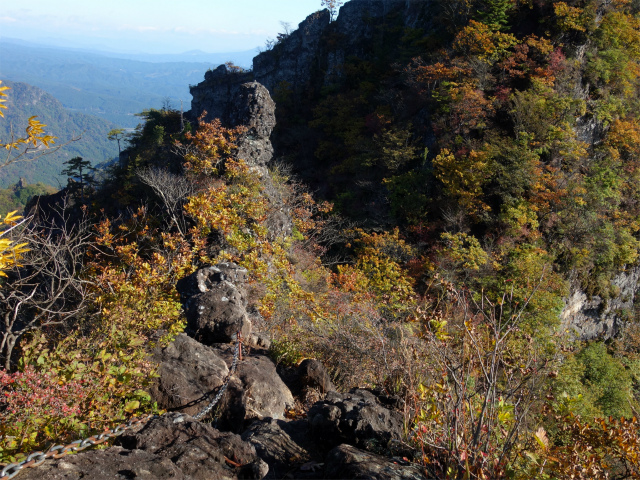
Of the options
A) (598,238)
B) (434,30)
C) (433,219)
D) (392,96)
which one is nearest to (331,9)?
(434,30)

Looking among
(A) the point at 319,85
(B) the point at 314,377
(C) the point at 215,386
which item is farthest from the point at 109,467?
(A) the point at 319,85

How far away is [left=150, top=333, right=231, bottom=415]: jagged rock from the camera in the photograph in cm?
398

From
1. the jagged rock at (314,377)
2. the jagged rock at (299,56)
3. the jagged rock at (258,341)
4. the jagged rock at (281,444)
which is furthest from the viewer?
the jagged rock at (299,56)

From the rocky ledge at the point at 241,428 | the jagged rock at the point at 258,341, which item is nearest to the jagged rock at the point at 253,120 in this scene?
the jagged rock at the point at 258,341

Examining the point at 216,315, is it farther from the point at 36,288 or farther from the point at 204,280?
the point at 36,288

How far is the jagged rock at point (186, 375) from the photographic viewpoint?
3977 millimetres

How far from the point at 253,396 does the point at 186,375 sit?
761mm

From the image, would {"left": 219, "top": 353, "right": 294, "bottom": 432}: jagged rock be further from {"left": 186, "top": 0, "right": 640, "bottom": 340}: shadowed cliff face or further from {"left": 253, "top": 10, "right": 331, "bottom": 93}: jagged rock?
{"left": 253, "top": 10, "right": 331, "bottom": 93}: jagged rock

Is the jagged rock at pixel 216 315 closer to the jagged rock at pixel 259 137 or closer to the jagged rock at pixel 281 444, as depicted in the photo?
the jagged rock at pixel 281 444

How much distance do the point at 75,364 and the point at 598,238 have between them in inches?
746

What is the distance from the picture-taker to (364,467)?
2.60 metres

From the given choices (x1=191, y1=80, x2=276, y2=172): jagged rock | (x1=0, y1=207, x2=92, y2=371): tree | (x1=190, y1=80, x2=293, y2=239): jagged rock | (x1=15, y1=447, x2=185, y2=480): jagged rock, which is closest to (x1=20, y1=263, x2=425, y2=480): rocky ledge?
(x1=15, y1=447, x2=185, y2=480): jagged rock

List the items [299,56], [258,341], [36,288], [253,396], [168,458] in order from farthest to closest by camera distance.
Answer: [299,56] < [258,341] < [36,288] < [253,396] < [168,458]

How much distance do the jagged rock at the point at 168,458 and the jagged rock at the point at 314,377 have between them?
2278 mm
